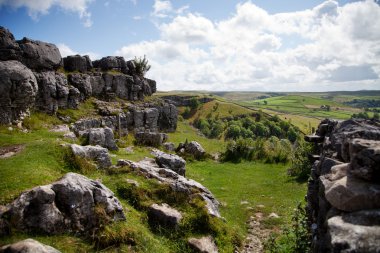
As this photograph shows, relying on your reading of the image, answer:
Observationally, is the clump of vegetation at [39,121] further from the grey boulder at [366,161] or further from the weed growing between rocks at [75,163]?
the grey boulder at [366,161]

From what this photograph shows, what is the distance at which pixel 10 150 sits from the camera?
2147 cm

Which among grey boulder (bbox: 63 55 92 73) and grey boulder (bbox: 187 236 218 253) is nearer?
grey boulder (bbox: 187 236 218 253)

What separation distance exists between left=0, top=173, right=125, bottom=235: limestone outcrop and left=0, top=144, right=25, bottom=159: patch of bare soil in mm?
8051

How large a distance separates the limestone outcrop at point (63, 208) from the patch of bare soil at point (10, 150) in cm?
805

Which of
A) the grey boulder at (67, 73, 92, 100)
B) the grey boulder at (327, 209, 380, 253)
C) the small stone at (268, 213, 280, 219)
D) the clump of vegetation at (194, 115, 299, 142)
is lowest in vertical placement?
the clump of vegetation at (194, 115, 299, 142)

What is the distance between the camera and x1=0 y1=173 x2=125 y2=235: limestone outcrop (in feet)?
41.6

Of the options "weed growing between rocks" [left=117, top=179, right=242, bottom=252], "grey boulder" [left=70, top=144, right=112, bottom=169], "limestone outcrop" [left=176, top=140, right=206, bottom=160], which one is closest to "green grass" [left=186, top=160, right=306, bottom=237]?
"limestone outcrop" [left=176, top=140, right=206, bottom=160]

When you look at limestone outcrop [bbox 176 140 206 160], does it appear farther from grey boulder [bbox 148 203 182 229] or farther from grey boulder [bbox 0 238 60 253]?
grey boulder [bbox 0 238 60 253]

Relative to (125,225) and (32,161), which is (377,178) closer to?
(125,225)

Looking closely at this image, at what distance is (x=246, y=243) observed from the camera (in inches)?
709

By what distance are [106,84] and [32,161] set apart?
42.0 metres

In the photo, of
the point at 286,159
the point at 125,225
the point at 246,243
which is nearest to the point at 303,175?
the point at 286,159

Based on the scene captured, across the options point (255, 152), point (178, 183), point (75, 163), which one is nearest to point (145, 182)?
point (178, 183)

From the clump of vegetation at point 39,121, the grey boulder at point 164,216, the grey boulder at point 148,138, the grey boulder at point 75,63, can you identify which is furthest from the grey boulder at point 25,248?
the grey boulder at point 75,63
